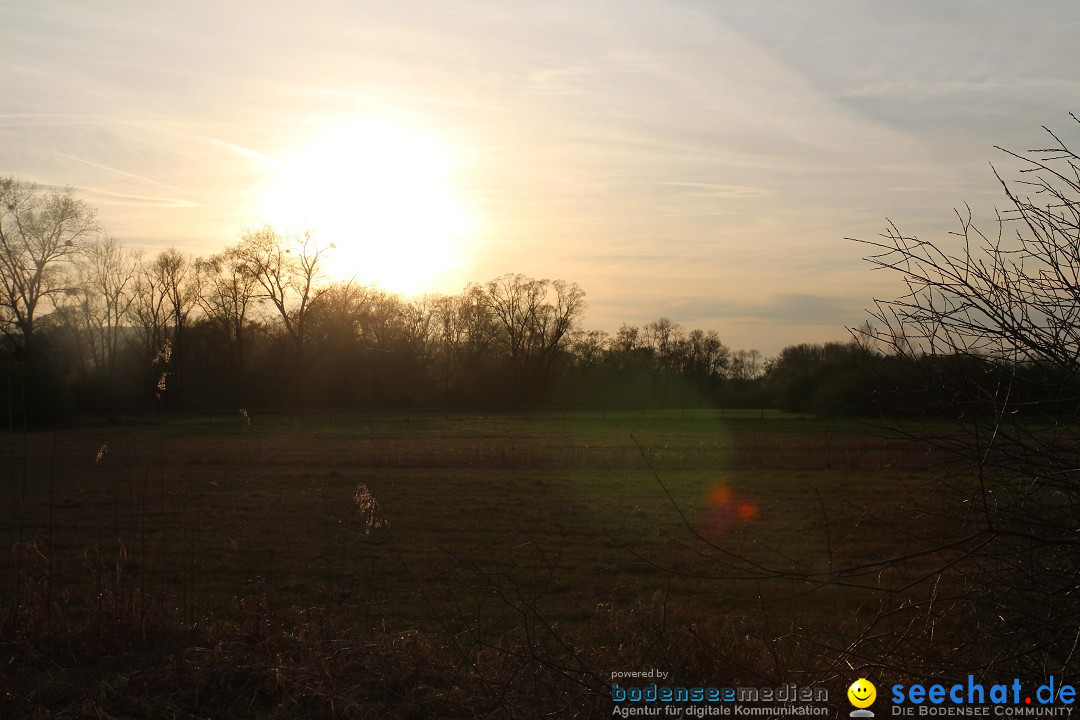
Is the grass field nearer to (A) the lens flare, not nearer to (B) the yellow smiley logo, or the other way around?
(A) the lens flare

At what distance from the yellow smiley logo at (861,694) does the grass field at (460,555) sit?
455 millimetres

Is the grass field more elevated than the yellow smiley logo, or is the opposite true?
the yellow smiley logo

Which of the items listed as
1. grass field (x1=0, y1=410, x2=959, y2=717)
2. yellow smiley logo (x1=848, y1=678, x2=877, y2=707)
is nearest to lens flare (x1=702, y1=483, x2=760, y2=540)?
grass field (x1=0, y1=410, x2=959, y2=717)

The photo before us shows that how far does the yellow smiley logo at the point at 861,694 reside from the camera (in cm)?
353

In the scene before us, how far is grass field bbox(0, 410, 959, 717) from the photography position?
14.7 ft

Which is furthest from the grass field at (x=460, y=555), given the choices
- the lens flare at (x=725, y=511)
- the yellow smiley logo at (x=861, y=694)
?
the yellow smiley logo at (x=861, y=694)

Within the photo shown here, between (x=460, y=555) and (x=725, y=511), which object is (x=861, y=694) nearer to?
(x=460, y=555)

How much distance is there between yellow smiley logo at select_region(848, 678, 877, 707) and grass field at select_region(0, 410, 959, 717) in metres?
0.45

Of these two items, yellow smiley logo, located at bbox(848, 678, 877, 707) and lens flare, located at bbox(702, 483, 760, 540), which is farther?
lens flare, located at bbox(702, 483, 760, 540)

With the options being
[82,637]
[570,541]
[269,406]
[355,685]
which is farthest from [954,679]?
[269,406]

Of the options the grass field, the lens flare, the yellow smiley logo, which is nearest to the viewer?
the yellow smiley logo

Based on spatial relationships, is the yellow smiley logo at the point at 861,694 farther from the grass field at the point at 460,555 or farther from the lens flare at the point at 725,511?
the lens flare at the point at 725,511

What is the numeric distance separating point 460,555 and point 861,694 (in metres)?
7.32

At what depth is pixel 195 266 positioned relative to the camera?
2382 inches
